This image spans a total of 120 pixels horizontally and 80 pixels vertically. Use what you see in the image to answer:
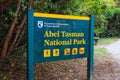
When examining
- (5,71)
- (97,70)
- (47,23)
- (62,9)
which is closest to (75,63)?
(97,70)

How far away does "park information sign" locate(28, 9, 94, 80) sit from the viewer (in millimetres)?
5379

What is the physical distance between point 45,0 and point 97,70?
2869 mm

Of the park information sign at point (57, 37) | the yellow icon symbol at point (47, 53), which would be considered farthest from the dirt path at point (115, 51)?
the yellow icon symbol at point (47, 53)

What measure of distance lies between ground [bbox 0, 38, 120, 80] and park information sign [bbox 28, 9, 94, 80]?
1.03 meters

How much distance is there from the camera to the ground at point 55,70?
24.0ft

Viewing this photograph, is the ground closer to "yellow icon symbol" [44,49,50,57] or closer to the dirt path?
"yellow icon symbol" [44,49,50,57]

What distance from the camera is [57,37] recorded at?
232 inches

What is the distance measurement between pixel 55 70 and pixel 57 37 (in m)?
2.45

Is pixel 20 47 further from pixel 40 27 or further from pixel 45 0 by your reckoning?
→ pixel 40 27

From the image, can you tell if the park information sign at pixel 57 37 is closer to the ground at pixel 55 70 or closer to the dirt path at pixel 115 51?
the ground at pixel 55 70

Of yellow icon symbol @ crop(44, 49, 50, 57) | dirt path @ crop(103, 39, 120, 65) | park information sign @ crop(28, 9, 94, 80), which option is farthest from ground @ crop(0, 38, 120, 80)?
dirt path @ crop(103, 39, 120, 65)

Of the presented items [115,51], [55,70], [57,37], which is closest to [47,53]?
[57,37]

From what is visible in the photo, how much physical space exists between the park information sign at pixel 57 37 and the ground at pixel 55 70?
40.5 inches

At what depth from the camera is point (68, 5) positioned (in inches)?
335
